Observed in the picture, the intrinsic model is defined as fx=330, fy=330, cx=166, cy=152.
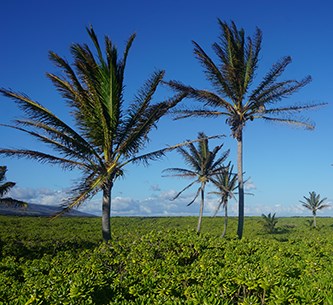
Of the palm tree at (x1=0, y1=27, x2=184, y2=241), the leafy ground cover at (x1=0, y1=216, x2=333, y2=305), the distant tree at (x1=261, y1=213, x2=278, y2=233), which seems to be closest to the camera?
the leafy ground cover at (x1=0, y1=216, x2=333, y2=305)

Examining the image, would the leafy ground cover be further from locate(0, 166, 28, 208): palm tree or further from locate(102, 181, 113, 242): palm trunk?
locate(0, 166, 28, 208): palm tree

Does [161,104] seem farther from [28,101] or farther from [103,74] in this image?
[28,101]

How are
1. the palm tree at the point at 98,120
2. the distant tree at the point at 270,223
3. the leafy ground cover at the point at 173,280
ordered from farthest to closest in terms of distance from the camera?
the distant tree at the point at 270,223 < the palm tree at the point at 98,120 < the leafy ground cover at the point at 173,280

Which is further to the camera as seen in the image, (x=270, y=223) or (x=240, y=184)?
(x=270, y=223)

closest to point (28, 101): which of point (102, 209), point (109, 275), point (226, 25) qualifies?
point (102, 209)

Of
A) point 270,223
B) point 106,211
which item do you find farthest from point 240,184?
point 270,223

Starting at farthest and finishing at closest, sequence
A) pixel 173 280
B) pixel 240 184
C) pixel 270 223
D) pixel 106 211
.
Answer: pixel 270 223 → pixel 240 184 → pixel 106 211 → pixel 173 280

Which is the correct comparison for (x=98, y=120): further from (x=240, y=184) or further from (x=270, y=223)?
(x=270, y=223)

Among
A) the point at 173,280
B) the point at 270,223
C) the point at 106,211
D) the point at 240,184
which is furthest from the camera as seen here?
the point at 270,223

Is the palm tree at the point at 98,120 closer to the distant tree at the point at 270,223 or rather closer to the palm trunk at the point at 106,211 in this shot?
the palm trunk at the point at 106,211

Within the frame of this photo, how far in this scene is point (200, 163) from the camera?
2294 centimetres

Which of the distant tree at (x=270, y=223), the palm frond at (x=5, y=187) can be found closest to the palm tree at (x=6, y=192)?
the palm frond at (x=5, y=187)

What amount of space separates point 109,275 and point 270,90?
442 inches

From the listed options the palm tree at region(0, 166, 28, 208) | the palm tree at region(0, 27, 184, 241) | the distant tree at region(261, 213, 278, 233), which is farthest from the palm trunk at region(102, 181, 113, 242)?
the distant tree at region(261, 213, 278, 233)
